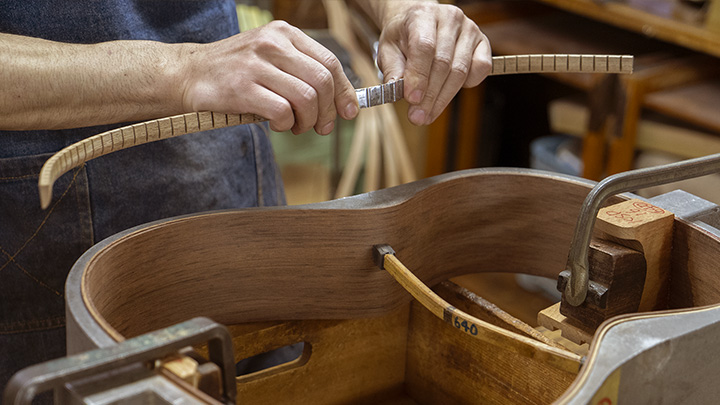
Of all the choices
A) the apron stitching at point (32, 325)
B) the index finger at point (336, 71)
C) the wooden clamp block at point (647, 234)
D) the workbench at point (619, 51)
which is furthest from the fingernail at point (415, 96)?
the workbench at point (619, 51)

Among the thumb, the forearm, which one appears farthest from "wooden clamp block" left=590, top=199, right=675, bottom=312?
the forearm

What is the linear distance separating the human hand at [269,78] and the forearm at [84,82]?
3 cm

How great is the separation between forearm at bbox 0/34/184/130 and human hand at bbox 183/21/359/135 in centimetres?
3

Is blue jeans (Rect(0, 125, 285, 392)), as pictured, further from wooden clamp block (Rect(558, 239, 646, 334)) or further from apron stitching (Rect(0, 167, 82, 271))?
wooden clamp block (Rect(558, 239, 646, 334))

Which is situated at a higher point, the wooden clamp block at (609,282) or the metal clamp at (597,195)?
the metal clamp at (597,195)

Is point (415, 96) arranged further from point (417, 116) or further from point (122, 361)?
point (122, 361)

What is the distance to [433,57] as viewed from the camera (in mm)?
930

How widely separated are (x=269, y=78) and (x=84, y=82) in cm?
20

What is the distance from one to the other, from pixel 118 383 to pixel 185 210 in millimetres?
559

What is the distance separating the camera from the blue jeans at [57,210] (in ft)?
3.10

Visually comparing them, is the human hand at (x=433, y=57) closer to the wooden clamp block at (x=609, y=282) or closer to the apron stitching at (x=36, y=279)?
the wooden clamp block at (x=609, y=282)

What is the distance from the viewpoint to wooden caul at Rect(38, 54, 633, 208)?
672 millimetres

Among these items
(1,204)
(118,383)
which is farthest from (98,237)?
(118,383)

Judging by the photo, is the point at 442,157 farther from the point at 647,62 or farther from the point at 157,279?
the point at 157,279
